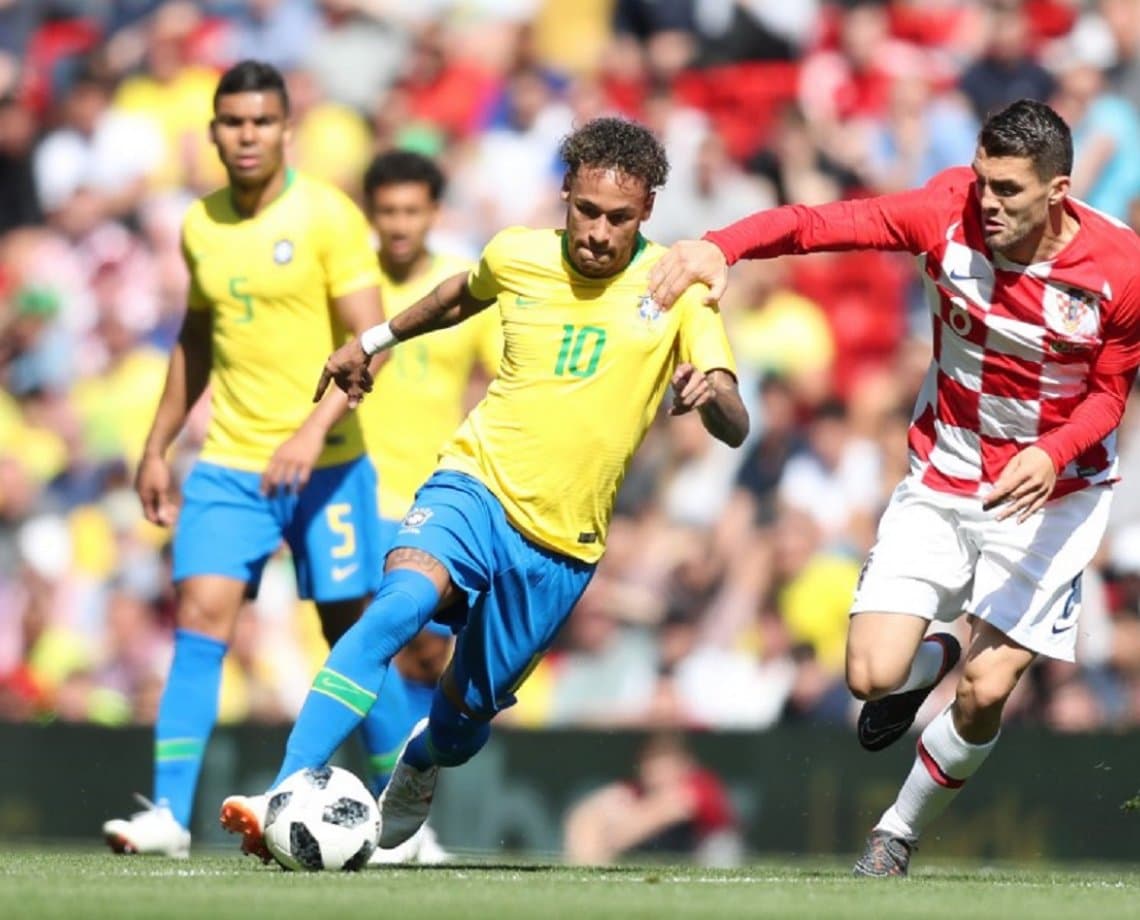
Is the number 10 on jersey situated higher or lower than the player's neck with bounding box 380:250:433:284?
lower

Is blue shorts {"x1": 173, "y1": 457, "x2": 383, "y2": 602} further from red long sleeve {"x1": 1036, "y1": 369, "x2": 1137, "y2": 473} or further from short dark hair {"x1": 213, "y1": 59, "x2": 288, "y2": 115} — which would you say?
red long sleeve {"x1": 1036, "y1": 369, "x2": 1137, "y2": 473}

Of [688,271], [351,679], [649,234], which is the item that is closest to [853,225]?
[688,271]

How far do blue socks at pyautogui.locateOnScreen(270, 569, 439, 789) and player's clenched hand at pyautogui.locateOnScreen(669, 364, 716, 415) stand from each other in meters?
0.97

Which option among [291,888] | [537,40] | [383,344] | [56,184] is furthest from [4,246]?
[291,888]

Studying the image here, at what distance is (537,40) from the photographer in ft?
47.9

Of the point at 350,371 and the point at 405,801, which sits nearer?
the point at 350,371

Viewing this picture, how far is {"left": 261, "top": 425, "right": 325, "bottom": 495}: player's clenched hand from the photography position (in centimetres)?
842

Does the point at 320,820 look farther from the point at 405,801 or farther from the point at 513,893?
the point at 405,801

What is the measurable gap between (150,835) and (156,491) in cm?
136

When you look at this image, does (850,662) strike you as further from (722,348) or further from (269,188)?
(269,188)

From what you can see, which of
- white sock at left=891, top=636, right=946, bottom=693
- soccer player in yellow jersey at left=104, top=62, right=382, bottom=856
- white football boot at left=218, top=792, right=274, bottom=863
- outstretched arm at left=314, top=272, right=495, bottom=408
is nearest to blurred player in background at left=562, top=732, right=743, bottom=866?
soccer player in yellow jersey at left=104, top=62, right=382, bottom=856

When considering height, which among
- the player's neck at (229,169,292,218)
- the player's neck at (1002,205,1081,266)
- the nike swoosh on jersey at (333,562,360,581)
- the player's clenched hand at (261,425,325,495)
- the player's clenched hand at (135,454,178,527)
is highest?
the player's neck at (1002,205,1081,266)

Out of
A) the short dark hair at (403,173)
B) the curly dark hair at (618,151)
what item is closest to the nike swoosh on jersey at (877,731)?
the curly dark hair at (618,151)

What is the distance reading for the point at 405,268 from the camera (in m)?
9.80
